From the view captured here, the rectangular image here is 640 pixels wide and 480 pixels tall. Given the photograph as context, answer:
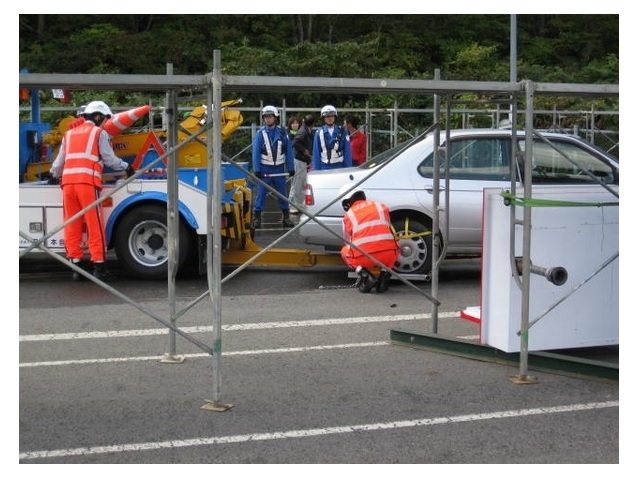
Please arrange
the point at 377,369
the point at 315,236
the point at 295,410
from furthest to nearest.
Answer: the point at 315,236 < the point at 377,369 < the point at 295,410

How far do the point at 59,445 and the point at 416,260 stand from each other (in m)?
5.62

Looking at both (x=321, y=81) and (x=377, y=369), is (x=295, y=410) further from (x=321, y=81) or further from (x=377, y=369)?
(x=321, y=81)

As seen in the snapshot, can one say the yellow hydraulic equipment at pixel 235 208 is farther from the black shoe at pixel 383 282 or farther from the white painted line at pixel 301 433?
the white painted line at pixel 301 433

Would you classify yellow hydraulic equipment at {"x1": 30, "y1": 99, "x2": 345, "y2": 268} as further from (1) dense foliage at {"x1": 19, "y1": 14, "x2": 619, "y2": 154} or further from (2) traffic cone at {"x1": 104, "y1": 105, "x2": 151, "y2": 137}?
(1) dense foliage at {"x1": 19, "y1": 14, "x2": 619, "y2": 154}

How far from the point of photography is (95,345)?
26.5 ft

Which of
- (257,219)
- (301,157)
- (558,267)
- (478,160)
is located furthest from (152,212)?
(301,157)

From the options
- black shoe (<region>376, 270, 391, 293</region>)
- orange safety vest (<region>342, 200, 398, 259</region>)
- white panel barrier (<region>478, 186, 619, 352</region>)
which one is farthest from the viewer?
black shoe (<region>376, 270, 391, 293</region>)

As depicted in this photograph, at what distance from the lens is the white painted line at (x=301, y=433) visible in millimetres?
5496

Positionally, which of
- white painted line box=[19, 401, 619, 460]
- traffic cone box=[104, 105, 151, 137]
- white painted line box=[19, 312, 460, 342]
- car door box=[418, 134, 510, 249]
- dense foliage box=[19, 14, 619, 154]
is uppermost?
dense foliage box=[19, 14, 619, 154]

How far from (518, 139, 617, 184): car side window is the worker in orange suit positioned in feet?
14.9

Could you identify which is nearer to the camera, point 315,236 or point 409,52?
point 315,236

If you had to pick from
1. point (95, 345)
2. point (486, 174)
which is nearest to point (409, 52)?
point (486, 174)

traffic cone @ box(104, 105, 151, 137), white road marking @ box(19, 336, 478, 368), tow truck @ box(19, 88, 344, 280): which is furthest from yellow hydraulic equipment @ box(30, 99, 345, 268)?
white road marking @ box(19, 336, 478, 368)

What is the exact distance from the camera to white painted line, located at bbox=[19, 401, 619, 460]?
5.50 m
